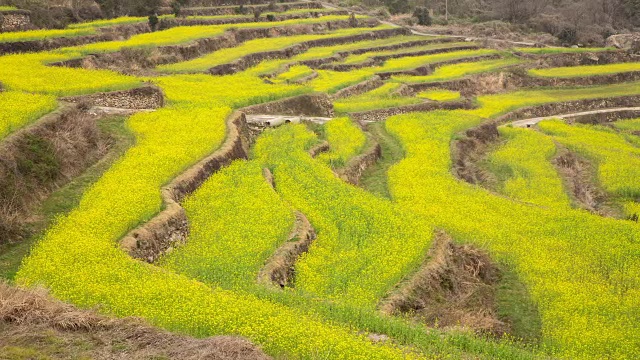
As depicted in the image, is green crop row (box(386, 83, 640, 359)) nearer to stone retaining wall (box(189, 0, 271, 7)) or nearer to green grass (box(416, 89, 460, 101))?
green grass (box(416, 89, 460, 101))

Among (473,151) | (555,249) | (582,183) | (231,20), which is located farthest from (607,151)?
(231,20)

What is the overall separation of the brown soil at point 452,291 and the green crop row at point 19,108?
425 inches

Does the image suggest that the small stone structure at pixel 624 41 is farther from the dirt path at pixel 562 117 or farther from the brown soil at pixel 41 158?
the brown soil at pixel 41 158

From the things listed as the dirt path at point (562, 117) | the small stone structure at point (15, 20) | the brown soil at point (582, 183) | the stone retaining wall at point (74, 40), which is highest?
the small stone structure at point (15, 20)

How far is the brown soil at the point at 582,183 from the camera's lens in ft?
80.9

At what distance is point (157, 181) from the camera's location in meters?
18.9

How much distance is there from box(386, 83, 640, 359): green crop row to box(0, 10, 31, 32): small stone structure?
76.0 feet

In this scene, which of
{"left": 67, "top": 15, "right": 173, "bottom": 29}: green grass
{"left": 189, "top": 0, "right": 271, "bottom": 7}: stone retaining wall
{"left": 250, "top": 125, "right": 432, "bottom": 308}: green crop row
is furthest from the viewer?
{"left": 189, "top": 0, "right": 271, "bottom": 7}: stone retaining wall

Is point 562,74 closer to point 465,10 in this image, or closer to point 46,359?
point 465,10

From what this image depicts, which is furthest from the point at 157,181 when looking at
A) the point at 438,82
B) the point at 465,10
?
the point at 465,10

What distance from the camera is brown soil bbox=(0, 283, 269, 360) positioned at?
32.1 ft

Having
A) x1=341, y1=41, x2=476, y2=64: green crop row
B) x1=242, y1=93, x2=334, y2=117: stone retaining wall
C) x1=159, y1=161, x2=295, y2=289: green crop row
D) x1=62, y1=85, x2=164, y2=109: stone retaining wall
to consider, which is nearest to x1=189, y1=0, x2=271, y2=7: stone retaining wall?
x1=341, y1=41, x2=476, y2=64: green crop row

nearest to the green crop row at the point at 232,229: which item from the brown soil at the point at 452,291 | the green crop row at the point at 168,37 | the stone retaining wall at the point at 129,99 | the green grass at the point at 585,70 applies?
the brown soil at the point at 452,291

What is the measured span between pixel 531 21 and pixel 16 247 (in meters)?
67.9
